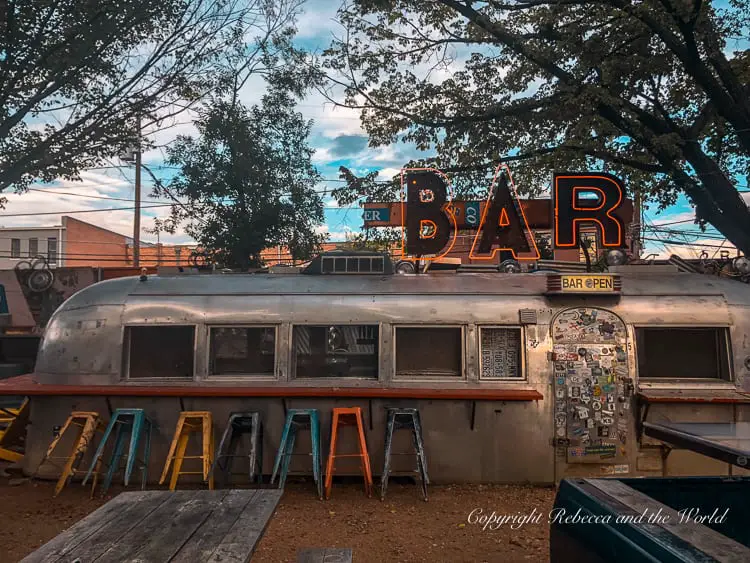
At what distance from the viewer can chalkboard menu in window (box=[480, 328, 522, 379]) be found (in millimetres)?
6246

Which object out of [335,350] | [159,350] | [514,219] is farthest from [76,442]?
[514,219]

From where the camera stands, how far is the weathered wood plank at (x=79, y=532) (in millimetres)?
2471

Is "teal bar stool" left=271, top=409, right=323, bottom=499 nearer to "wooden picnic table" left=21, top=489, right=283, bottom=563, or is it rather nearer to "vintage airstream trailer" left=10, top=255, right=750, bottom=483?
"vintage airstream trailer" left=10, top=255, right=750, bottom=483

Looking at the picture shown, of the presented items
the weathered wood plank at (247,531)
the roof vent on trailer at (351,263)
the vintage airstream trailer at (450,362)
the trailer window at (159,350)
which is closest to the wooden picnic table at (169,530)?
the weathered wood plank at (247,531)

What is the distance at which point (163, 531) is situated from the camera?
9.27ft

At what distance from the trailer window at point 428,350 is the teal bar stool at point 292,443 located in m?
1.22

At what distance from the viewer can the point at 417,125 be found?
467 inches

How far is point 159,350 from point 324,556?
393 cm

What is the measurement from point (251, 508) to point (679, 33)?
11.7m

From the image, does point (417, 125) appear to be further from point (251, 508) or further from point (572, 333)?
point (251, 508)

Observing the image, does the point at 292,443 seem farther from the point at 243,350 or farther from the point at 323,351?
the point at 243,350

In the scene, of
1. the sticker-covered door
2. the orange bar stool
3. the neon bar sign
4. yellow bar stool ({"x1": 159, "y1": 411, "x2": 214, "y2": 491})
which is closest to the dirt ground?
the orange bar stool

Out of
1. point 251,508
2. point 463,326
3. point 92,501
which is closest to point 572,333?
point 463,326

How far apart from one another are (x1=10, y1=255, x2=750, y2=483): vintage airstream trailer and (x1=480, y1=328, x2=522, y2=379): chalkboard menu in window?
0.02m
